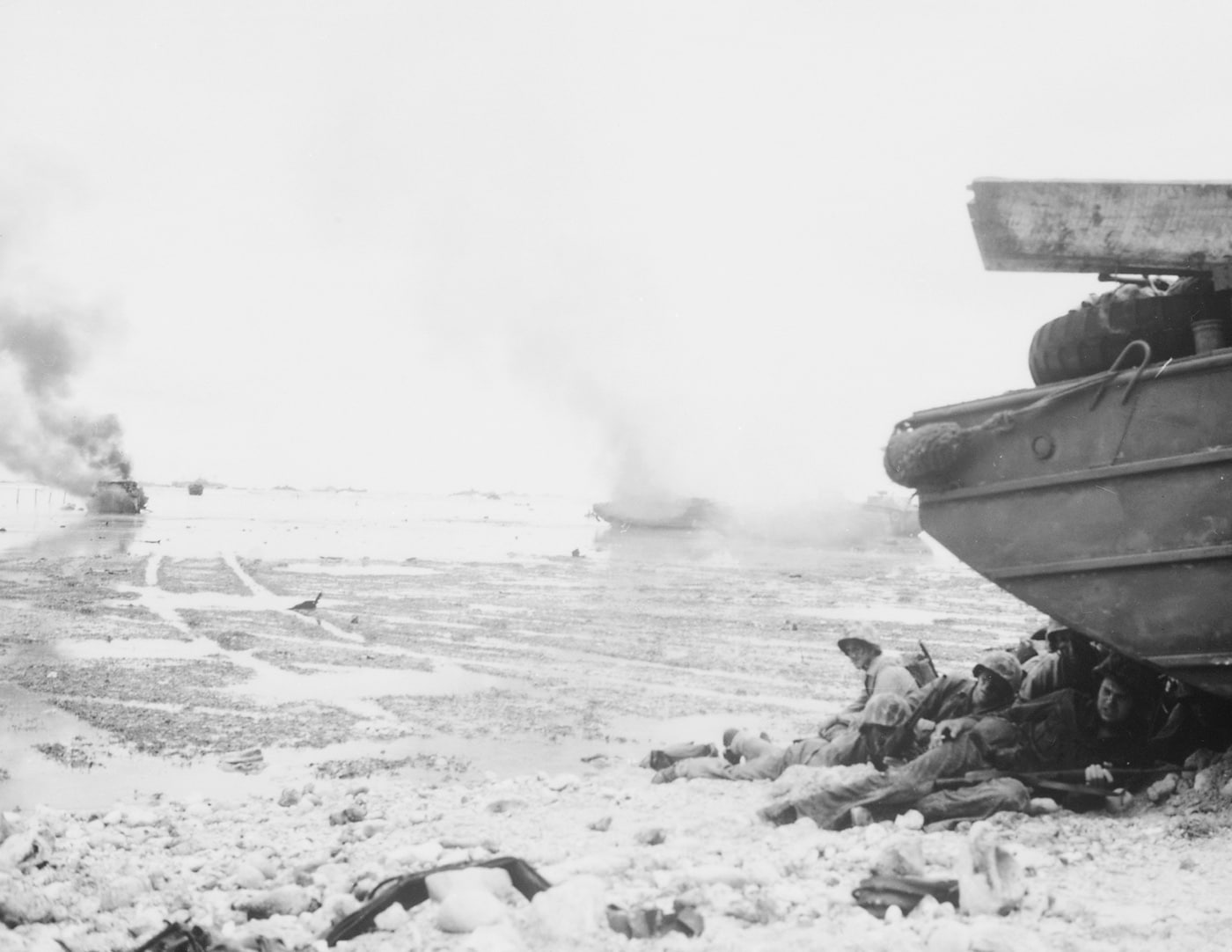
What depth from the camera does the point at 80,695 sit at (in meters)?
8.12

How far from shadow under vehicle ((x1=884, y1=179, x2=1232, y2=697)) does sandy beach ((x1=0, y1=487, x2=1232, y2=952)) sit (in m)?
0.96

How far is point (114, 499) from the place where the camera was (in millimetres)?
48500

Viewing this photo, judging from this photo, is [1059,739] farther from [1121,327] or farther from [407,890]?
[407,890]

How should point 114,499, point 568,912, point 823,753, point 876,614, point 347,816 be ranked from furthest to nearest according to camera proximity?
point 114,499 → point 876,614 → point 823,753 → point 347,816 → point 568,912

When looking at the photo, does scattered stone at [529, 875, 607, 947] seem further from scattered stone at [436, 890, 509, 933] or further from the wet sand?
the wet sand

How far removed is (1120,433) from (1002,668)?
1757 millimetres

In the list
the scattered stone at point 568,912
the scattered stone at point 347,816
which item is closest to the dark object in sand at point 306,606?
the scattered stone at point 347,816

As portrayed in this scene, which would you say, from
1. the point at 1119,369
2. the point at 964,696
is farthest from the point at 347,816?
the point at 1119,369

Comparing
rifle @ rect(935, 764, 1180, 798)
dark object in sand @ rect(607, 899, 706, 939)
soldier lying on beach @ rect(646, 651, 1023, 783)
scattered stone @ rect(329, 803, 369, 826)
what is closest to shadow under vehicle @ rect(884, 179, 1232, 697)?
rifle @ rect(935, 764, 1180, 798)

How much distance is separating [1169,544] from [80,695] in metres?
8.31

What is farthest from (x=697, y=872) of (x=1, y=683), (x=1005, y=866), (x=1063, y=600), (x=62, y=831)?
(x=1, y=683)

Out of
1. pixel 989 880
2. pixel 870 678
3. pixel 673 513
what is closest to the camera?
pixel 989 880

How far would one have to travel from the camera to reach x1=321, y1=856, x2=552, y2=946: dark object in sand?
3.50 m

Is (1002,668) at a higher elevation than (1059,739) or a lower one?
higher
